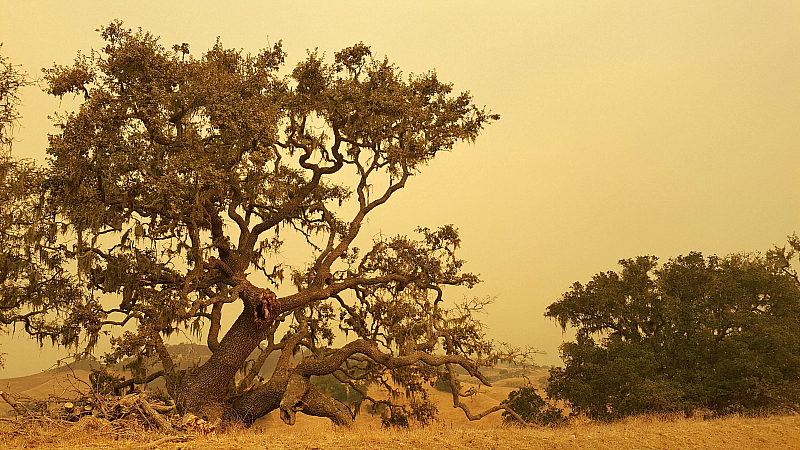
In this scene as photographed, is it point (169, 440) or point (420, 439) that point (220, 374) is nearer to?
point (169, 440)

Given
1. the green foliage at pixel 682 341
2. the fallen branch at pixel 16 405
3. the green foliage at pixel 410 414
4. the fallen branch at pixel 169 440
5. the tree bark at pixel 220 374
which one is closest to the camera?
the fallen branch at pixel 169 440

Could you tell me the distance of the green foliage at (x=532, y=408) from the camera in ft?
73.4

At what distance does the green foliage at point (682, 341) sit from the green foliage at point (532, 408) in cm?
113

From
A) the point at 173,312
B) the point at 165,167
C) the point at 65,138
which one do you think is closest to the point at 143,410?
the point at 173,312

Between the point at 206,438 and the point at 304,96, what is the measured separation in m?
11.3

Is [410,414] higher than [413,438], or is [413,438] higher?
[413,438]

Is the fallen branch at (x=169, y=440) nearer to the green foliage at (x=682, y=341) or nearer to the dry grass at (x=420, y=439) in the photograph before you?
the dry grass at (x=420, y=439)

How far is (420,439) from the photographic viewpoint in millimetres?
12734

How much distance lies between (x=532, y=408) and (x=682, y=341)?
7438mm

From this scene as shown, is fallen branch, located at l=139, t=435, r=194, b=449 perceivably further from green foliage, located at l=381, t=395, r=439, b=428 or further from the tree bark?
green foliage, located at l=381, t=395, r=439, b=428

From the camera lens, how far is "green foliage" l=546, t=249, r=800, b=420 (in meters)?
22.3

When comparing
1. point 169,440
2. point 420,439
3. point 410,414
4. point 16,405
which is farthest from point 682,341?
point 16,405

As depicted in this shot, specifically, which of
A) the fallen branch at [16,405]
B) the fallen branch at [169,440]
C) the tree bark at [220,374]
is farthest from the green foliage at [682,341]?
the fallen branch at [16,405]

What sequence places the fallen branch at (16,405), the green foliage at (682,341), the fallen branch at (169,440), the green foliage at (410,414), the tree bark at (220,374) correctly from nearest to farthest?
the fallen branch at (169,440) → the fallen branch at (16,405) → the tree bark at (220,374) → the green foliage at (410,414) → the green foliage at (682,341)
